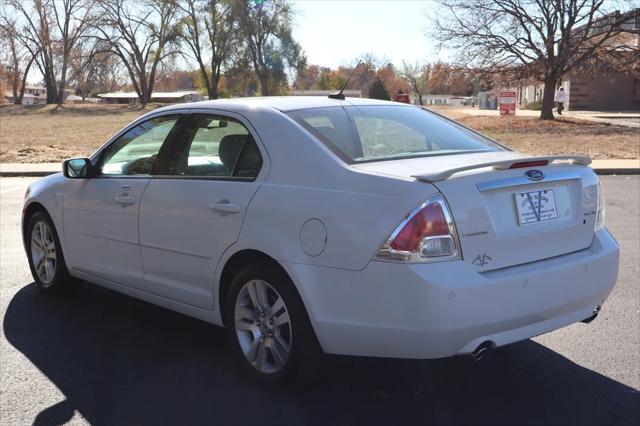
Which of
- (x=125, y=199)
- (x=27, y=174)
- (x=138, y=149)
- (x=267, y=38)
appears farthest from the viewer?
(x=267, y=38)

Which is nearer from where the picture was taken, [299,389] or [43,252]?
[299,389]

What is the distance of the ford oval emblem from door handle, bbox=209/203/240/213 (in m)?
1.59

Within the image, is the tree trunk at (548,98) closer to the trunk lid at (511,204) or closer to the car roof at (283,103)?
the car roof at (283,103)

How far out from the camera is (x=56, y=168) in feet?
58.0

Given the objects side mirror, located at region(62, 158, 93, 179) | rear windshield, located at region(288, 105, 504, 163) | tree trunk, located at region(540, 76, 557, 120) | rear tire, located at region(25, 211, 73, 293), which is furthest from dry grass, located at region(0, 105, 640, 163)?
rear windshield, located at region(288, 105, 504, 163)

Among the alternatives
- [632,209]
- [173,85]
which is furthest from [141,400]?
[173,85]

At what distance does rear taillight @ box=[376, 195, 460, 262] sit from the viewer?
130 inches

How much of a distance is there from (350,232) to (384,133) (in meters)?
1.21

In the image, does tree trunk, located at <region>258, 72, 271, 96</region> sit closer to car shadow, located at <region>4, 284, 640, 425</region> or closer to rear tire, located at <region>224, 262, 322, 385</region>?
car shadow, located at <region>4, 284, 640, 425</region>

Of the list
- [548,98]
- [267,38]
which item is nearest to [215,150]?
[548,98]

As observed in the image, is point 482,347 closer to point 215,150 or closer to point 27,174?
point 215,150

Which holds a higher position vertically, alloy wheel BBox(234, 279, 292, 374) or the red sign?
the red sign

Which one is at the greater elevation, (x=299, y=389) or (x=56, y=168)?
(x=56, y=168)

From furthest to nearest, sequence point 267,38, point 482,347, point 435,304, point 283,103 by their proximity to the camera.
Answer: point 267,38 < point 283,103 < point 482,347 < point 435,304
